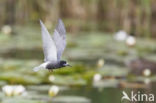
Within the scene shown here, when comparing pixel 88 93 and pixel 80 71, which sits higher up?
pixel 80 71

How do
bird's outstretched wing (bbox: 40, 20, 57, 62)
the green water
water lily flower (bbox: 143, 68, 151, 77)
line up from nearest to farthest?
bird's outstretched wing (bbox: 40, 20, 57, 62) < the green water < water lily flower (bbox: 143, 68, 151, 77)

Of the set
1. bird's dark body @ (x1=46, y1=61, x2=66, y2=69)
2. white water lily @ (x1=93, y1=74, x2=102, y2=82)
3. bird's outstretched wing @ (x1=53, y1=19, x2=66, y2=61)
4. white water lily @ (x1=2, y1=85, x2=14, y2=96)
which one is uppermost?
white water lily @ (x1=93, y1=74, x2=102, y2=82)

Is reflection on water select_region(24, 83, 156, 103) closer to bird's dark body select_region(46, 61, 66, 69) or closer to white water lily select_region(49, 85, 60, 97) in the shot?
white water lily select_region(49, 85, 60, 97)

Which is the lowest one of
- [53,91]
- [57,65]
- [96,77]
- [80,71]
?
[57,65]

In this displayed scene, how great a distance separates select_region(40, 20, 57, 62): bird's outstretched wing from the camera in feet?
12.0

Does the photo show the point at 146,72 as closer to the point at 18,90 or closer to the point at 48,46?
the point at 18,90

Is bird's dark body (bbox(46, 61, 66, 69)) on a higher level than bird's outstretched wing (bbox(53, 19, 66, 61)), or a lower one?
lower

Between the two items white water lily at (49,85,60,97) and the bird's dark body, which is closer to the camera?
the bird's dark body

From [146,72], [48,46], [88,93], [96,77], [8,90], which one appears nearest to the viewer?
[48,46]

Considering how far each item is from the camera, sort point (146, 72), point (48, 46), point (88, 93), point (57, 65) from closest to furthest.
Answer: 1. point (48, 46)
2. point (57, 65)
3. point (88, 93)
4. point (146, 72)

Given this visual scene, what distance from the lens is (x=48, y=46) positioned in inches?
149

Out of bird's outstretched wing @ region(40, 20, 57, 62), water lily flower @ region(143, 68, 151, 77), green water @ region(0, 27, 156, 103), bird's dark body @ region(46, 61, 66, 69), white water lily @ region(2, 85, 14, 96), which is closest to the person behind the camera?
bird's outstretched wing @ region(40, 20, 57, 62)

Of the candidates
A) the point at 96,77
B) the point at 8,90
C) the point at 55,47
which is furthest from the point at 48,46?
the point at 96,77

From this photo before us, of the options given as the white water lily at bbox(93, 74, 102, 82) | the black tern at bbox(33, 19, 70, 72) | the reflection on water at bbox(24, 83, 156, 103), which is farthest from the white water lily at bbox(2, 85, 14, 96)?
the white water lily at bbox(93, 74, 102, 82)
